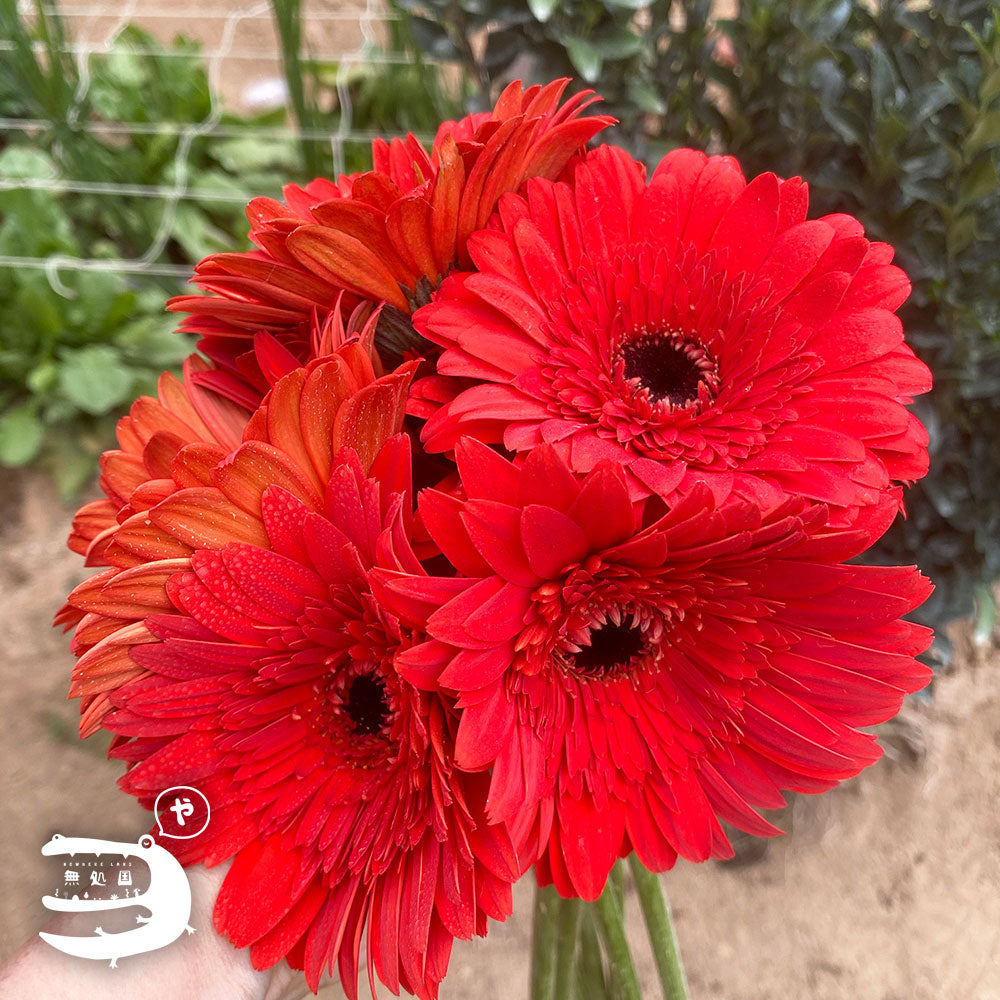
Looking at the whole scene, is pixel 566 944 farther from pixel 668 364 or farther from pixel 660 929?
pixel 668 364

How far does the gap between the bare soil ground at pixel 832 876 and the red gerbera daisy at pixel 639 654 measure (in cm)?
84

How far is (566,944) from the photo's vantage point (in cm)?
58

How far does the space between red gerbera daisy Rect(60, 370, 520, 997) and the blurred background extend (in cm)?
13

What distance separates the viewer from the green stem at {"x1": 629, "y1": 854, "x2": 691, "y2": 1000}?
1.91 feet

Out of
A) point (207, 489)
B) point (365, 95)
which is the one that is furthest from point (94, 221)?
point (207, 489)

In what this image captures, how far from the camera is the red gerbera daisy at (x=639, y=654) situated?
35 centimetres

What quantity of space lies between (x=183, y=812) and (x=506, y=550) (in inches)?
7.6

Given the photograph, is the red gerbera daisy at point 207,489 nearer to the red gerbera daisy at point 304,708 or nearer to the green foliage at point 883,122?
the red gerbera daisy at point 304,708

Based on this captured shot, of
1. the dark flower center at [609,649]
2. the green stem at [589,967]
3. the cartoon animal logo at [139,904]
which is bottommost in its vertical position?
the green stem at [589,967]

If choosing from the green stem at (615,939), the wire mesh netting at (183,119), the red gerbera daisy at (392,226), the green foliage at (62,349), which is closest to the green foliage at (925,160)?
the red gerbera daisy at (392,226)

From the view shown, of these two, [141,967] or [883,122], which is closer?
[141,967]

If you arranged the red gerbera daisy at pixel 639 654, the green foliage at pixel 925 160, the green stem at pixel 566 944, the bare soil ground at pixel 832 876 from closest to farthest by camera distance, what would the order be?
the red gerbera daisy at pixel 639 654 < the green stem at pixel 566 944 < the green foliage at pixel 925 160 < the bare soil ground at pixel 832 876

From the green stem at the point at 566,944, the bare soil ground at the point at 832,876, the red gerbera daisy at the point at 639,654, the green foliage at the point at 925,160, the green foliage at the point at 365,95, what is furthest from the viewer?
the green foliage at the point at 365,95
